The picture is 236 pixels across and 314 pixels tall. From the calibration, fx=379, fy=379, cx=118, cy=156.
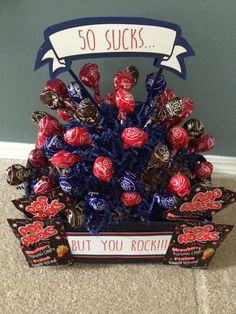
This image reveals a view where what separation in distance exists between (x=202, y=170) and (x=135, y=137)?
202 millimetres

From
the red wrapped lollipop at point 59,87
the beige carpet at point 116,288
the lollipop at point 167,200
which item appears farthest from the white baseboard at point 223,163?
the red wrapped lollipop at point 59,87

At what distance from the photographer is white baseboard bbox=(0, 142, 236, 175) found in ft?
3.39

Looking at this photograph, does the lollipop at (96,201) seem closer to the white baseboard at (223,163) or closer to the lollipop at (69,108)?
the lollipop at (69,108)

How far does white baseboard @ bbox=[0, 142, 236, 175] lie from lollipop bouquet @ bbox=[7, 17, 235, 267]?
0.27 metres

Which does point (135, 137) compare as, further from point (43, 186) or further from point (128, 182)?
point (43, 186)

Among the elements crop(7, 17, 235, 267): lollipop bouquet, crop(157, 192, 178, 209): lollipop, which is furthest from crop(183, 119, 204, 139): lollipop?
crop(157, 192, 178, 209): lollipop

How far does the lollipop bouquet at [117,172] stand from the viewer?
682mm

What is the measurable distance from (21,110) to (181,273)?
55cm

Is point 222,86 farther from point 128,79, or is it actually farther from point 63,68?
point 63,68

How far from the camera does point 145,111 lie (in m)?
0.74

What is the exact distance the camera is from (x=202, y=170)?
2.52ft

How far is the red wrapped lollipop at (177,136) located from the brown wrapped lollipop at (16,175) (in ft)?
0.95

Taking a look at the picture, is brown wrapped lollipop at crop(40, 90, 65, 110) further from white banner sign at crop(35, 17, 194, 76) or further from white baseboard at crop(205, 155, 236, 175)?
→ white baseboard at crop(205, 155, 236, 175)

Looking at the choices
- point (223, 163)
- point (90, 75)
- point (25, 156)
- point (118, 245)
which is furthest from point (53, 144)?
point (223, 163)
